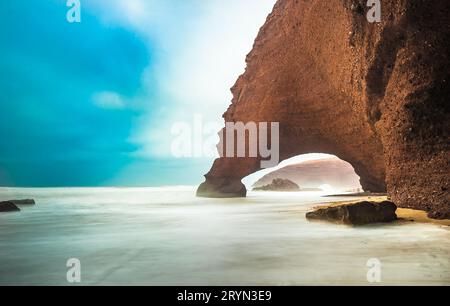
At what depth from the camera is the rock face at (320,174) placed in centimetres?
5856

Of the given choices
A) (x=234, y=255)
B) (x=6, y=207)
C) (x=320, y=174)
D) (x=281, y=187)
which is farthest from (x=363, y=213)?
(x=320, y=174)

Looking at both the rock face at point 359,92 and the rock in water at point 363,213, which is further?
the rock face at point 359,92

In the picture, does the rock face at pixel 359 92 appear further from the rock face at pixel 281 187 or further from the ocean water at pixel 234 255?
the rock face at pixel 281 187

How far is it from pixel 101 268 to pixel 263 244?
7.74 ft

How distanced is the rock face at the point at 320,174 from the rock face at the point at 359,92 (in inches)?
1458

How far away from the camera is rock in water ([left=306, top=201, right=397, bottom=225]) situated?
6.98 metres

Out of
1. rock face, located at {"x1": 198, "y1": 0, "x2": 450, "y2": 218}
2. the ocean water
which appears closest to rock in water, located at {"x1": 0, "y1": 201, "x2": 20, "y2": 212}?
the ocean water

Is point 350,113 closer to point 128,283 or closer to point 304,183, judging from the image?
point 128,283

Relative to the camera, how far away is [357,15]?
10.2m

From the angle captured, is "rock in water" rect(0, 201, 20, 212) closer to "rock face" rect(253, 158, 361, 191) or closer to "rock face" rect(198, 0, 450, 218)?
"rock face" rect(198, 0, 450, 218)

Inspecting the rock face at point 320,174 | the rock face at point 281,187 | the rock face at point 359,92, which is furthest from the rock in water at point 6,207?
the rock face at point 320,174

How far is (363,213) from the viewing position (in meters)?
7.07

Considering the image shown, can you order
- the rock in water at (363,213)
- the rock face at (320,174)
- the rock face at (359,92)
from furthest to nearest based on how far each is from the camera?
1. the rock face at (320,174)
2. the rock face at (359,92)
3. the rock in water at (363,213)

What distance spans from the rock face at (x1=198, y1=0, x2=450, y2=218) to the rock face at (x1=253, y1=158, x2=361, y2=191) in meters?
37.0
